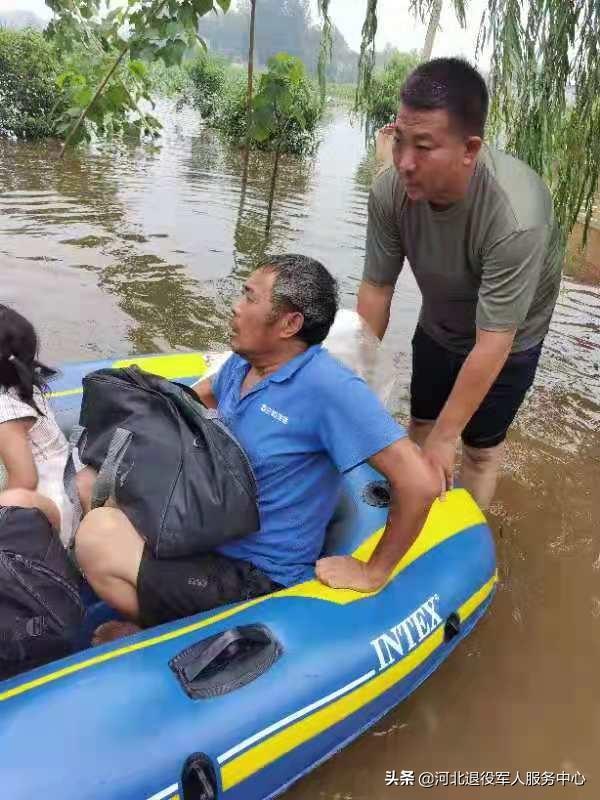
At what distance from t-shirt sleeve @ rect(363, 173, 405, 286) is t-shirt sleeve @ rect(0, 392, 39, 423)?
1372mm

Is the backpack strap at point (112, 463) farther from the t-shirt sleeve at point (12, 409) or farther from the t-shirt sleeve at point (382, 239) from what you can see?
the t-shirt sleeve at point (382, 239)

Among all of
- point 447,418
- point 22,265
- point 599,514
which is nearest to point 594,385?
point 599,514

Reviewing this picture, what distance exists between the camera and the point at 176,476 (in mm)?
1870

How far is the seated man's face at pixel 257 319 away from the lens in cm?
191

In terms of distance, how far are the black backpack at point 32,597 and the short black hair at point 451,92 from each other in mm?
1579

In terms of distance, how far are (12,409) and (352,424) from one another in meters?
1.05

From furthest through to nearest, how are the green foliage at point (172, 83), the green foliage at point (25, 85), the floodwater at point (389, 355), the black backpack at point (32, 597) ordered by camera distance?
the green foliage at point (172, 83) < the green foliage at point (25, 85) < the floodwater at point (389, 355) < the black backpack at point (32, 597)

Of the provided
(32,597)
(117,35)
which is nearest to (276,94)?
(117,35)

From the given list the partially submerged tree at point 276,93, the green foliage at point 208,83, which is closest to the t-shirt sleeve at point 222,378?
the partially submerged tree at point 276,93

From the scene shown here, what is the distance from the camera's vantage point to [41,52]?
1156cm

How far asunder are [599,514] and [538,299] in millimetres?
1571

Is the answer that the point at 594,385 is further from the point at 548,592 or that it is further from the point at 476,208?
the point at 476,208

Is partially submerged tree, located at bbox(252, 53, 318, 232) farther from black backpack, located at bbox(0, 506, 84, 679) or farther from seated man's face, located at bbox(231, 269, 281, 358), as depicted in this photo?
black backpack, located at bbox(0, 506, 84, 679)

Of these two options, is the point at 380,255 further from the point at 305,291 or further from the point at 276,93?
the point at 276,93
